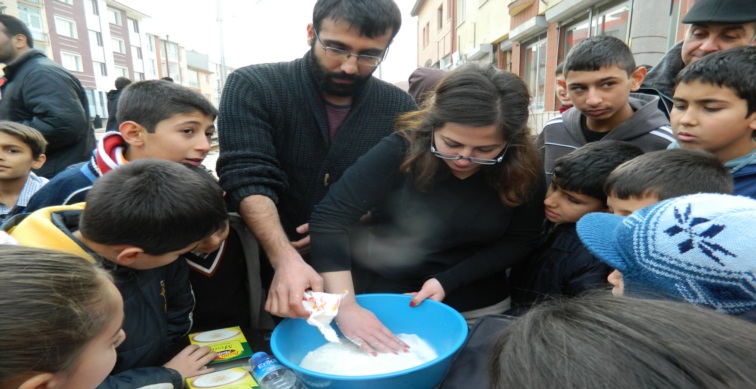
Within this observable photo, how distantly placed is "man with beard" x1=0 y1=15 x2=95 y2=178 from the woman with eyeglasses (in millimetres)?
2082

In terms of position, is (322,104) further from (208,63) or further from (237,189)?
(208,63)

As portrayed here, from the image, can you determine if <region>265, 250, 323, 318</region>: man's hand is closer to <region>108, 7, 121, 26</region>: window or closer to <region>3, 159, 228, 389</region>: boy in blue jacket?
<region>3, 159, 228, 389</region>: boy in blue jacket

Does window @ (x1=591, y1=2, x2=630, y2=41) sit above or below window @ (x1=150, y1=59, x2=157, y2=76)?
below

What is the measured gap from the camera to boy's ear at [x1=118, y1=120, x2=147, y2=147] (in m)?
1.68

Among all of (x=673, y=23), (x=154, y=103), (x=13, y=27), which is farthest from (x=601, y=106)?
(x=673, y=23)

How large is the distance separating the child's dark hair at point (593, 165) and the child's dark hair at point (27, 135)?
8.90 feet

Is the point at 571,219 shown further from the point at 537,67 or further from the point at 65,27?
the point at 65,27

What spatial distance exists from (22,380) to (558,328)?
82 centimetres

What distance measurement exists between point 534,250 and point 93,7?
110 ft

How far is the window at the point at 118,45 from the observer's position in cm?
2953

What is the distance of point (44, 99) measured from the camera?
2.56m

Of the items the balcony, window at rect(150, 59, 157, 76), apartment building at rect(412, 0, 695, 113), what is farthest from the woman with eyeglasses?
window at rect(150, 59, 157, 76)

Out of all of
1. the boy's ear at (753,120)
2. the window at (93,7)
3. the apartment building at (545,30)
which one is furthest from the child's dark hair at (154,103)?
the window at (93,7)

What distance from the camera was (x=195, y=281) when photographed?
5.08 feet
